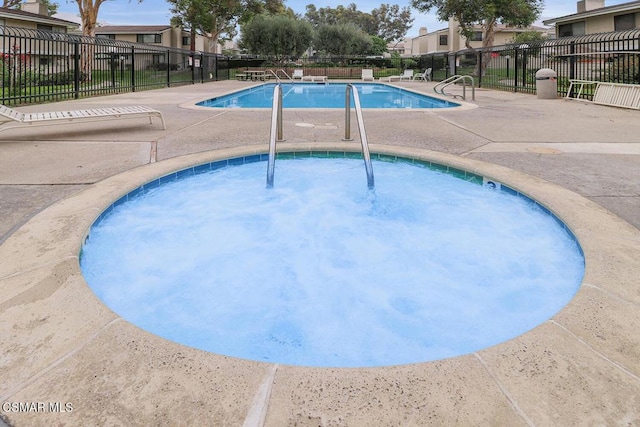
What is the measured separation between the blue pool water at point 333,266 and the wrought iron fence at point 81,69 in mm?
6601

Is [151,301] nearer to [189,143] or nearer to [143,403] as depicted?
[143,403]

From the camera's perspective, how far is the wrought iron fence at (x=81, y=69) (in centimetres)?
1045

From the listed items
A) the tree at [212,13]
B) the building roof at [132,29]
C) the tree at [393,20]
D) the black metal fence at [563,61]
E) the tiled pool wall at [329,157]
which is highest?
the tree at [393,20]

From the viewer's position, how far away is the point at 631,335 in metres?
1.75

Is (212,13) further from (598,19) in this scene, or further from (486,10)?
(598,19)

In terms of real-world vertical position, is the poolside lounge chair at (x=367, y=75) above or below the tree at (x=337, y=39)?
below

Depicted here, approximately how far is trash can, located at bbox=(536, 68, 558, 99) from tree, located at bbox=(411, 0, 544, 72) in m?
15.8

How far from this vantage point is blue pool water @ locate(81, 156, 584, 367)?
7.82 feet

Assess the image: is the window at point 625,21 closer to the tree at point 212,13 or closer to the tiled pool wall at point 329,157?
the tree at point 212,13

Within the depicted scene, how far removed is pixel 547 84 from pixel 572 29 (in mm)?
20710

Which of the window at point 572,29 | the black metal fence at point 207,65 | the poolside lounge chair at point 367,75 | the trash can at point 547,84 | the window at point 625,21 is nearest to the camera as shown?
the black metal fence at point 207,65

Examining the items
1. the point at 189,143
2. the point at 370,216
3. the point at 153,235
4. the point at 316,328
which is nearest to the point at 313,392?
the point at 316,328

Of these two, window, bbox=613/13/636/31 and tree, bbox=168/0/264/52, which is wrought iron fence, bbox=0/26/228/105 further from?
window, bbox=613/13/636/31

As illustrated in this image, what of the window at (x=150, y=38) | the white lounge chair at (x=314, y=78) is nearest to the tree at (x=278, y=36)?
the white lounge chair at (x=314, y=78)
